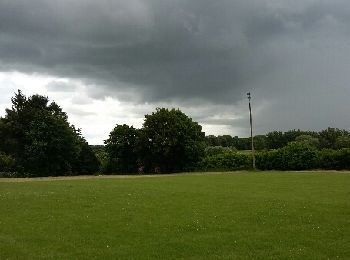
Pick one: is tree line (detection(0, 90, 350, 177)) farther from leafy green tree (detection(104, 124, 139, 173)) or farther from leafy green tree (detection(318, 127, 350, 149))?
leafy green tree (detection(318, 127, 350, 149))

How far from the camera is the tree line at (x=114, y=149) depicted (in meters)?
69.3

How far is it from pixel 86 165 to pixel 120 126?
9.10m

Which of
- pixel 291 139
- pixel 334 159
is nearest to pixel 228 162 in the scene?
pixel 334 159

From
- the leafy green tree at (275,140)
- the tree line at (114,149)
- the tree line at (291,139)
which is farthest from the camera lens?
the leafy green tree at (275,140)

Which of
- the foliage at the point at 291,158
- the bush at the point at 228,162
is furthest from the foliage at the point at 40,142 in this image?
the foliage at the point at 291,158

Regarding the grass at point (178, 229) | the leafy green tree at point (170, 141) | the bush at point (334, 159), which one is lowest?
the grass at point (178, 229)

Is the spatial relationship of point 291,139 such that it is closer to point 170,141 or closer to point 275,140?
point 275,140

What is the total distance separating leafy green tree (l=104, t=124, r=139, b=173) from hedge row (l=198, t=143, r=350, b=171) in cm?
1236

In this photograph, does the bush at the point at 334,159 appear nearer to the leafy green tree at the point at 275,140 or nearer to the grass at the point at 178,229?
the grass at the point at 178,229

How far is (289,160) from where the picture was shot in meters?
64.7

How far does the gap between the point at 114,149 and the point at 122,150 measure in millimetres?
1355

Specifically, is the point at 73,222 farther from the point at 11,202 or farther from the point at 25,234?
the point at 11,202

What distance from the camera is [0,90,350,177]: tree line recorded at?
227 ft

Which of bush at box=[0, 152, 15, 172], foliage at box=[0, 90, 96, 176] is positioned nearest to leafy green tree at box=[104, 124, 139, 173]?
foliage at box=[0, 90, 96, 176]
